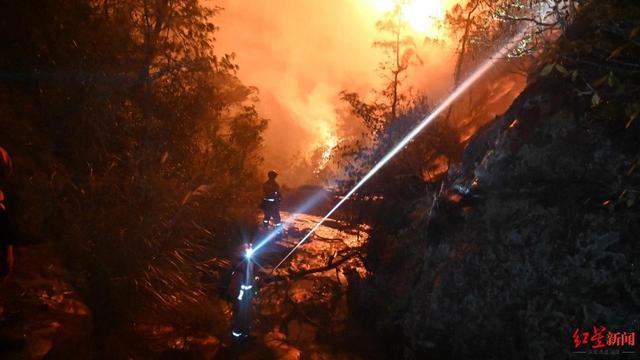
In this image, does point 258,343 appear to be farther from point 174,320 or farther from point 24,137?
point 24,137

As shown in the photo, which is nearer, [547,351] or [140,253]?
[547,351]

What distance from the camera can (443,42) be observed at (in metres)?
24.2

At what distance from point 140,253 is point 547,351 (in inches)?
220

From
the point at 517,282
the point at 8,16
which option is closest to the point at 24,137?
the point at 8,16

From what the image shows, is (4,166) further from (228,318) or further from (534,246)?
(534,246)

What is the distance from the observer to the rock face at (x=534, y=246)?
445cm

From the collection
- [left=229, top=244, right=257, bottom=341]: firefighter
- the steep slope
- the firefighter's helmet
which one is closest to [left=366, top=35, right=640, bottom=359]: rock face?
the steep slope

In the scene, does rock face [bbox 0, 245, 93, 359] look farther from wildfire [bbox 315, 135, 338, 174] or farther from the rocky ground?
wildfire [bbox 315, 135, 338, 174]

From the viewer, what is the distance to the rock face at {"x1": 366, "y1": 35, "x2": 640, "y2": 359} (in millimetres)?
4445

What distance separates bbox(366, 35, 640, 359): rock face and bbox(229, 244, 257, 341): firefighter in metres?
2.43

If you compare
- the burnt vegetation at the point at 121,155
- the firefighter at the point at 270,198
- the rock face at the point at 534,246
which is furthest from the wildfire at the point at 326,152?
the rock face at the point at 534,246

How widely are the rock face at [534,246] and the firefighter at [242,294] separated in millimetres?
2431

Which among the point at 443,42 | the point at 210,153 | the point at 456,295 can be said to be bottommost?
the point at 456,295

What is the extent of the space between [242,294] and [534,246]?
4178mm
